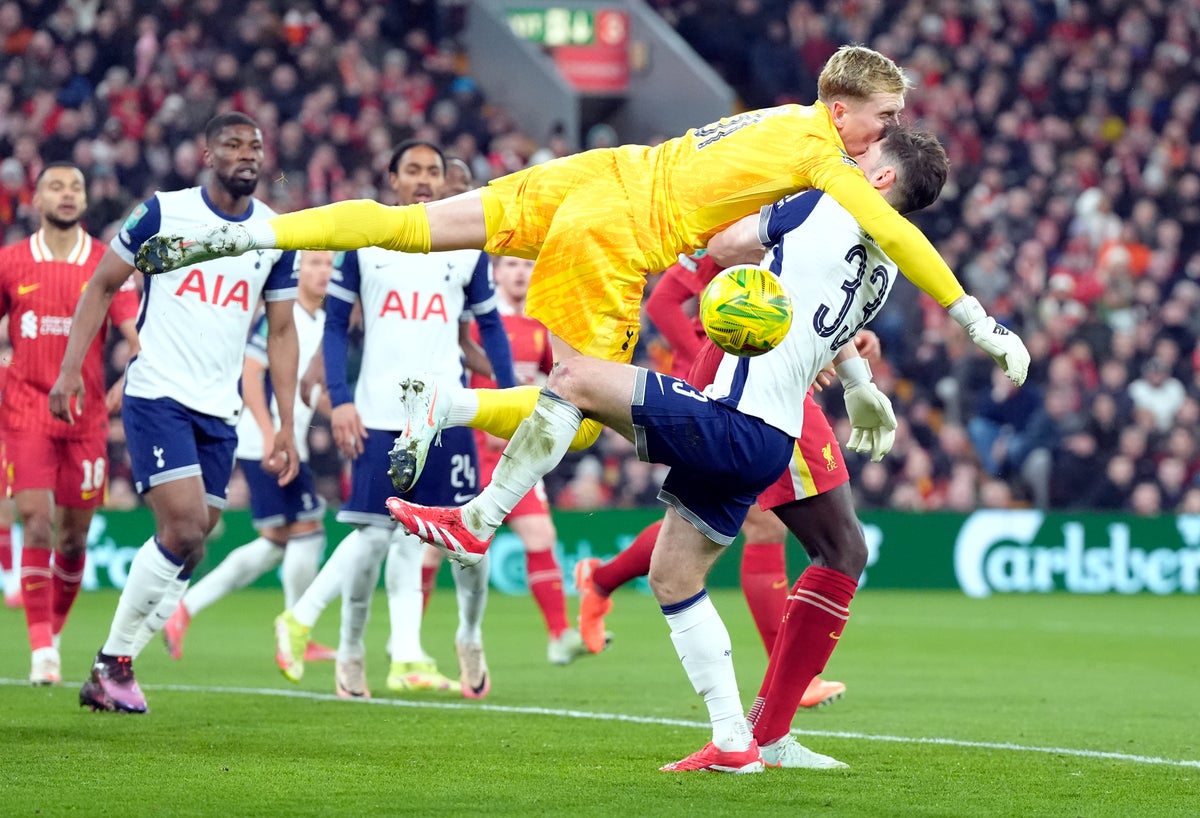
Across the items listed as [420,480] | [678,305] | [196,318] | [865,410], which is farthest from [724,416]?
[420,480]

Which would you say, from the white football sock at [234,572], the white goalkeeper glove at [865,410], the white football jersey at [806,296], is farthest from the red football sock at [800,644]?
the white football sock at [234,572]

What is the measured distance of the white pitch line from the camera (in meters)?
6.81

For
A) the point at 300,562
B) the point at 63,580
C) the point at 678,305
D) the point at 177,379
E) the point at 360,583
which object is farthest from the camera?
the point at 300,562

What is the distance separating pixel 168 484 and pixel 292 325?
1077 millimetres

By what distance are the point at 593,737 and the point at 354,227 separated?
2465mm

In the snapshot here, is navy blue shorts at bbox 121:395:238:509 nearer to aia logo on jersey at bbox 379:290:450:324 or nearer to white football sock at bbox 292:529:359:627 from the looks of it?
white football sock at bbox 292:529:359:627

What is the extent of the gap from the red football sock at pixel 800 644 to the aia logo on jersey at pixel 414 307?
3.05 metres

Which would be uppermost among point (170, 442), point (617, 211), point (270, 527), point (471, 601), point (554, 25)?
point (554, 25)

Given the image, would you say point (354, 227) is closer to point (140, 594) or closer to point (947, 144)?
point (140, 594)

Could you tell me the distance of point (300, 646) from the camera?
9047 millimetres

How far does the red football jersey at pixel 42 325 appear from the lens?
31.0ft

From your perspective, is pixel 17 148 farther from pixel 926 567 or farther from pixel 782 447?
pixel 782 447

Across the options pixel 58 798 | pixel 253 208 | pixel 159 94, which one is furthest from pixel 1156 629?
pixel 159 94

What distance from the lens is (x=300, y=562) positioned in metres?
10.9
